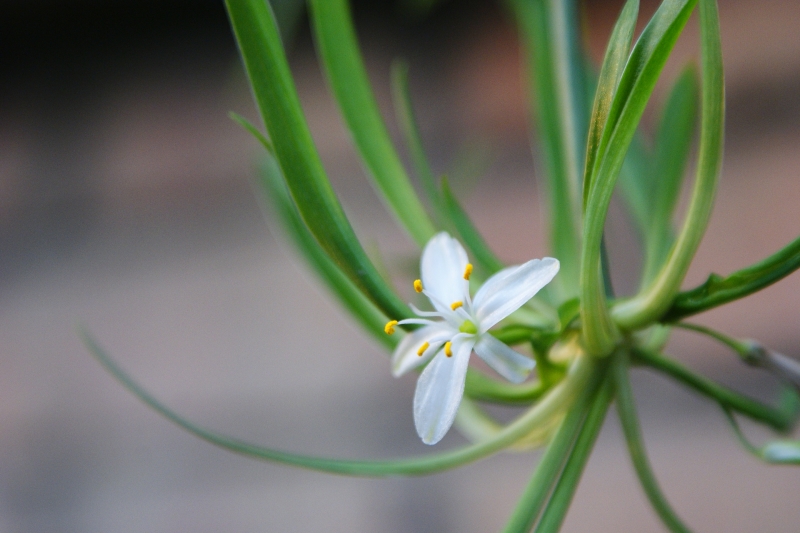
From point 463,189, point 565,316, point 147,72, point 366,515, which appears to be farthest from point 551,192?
point 147,72

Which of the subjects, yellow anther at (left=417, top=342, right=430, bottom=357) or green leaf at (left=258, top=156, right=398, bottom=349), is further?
green leaf at (left=258, top=156, right=398, bottom=349)

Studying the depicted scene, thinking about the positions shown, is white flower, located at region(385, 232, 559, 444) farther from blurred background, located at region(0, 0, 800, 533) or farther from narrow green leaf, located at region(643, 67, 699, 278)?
blurred background, located at region(0, 0, 800, 533)

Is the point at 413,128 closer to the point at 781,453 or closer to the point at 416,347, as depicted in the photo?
the point at 416,347

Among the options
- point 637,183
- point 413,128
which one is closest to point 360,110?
point 413,128

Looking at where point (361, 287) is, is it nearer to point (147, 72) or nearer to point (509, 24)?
point (509, 24)

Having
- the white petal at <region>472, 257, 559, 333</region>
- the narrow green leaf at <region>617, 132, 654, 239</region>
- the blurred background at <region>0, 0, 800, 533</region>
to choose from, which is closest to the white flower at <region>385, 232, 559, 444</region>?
the white petal at <region>472, 257, 559, 333</region>

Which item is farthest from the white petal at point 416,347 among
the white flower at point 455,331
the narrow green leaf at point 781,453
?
the narrow green leaf at point 781,453
